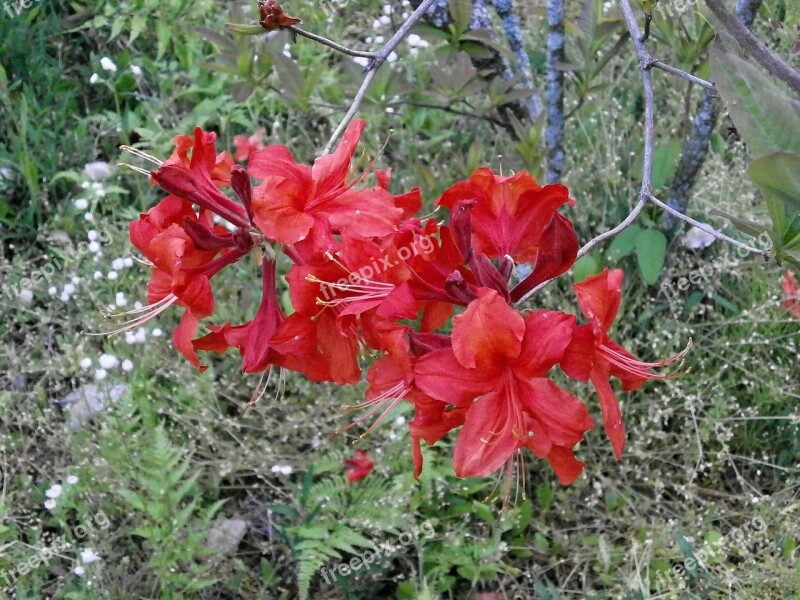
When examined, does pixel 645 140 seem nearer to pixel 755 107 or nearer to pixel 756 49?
pixel 756 49

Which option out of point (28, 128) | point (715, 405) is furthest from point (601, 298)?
point (28, 128)

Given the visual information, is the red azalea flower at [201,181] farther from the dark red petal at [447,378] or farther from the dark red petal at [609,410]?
the dark red petal at [609,410]

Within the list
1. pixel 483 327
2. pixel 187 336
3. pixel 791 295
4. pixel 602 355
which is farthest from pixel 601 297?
pixel 791 295

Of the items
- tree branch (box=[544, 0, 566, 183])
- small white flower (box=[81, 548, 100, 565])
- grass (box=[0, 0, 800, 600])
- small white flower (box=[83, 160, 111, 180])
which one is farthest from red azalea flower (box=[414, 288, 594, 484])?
small white flower (box=[83, 160, 111, 180])

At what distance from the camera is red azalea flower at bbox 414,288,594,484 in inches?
33.7

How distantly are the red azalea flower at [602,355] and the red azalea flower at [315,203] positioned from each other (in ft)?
0.78

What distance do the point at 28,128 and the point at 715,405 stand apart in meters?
2.48

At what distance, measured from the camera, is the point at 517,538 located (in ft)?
6.56

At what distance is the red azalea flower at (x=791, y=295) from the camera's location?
2021 millimetres

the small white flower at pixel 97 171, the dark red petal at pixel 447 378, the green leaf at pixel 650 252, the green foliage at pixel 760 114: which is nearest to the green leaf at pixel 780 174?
the green foliage at pixel 760 114

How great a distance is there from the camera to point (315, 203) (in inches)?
38.5

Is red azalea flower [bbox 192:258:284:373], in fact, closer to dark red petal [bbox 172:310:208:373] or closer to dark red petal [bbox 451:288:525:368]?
dark red petal [bbox 172:310:208:373]

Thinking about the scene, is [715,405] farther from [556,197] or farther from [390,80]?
[556,197]

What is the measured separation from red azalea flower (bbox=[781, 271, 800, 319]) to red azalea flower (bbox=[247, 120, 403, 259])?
1.45 metres
